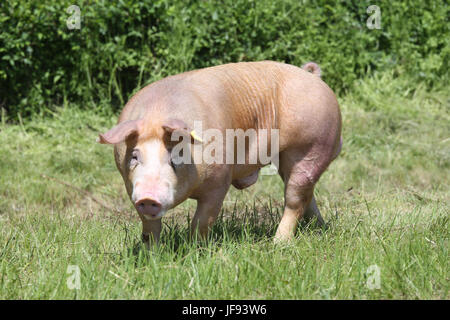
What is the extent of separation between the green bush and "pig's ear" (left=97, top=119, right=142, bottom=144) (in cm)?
386

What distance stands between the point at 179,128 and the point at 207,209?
62 centimetres

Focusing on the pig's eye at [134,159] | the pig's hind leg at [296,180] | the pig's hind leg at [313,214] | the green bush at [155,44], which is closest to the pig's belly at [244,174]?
the pig's hind leg at [296,180]

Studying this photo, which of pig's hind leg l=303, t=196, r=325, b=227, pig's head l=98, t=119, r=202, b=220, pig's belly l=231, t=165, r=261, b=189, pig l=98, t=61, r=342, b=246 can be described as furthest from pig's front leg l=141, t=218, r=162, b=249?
pig's hind leg l=303, t=196, r=325, b=227

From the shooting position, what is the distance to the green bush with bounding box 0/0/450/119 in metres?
6.86

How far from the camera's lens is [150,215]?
3061 millimetres

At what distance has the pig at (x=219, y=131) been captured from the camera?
10.3 feet

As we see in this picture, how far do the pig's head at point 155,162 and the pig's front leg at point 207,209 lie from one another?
0.60 feet

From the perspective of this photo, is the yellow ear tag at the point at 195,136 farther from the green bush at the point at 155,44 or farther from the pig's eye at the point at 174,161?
the green bush at the point at 155,44

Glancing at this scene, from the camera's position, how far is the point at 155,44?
7.46 metres

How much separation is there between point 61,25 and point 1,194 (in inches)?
84.1

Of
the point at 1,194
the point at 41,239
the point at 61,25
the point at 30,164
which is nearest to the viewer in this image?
the point at 41,239

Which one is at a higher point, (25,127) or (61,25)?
(61,25)
